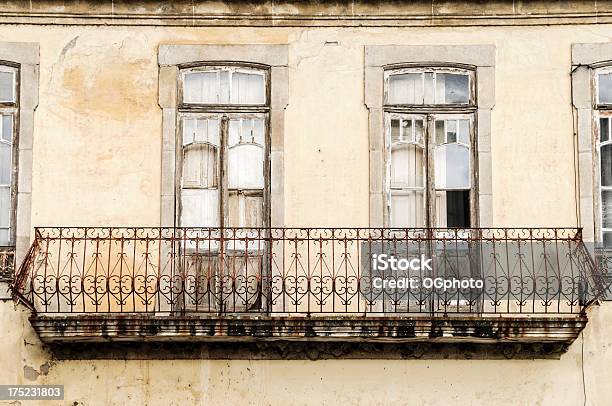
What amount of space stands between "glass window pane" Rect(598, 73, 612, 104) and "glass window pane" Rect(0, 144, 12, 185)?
250 inches

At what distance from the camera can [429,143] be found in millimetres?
12438

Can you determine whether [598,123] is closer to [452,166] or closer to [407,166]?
[452,166]

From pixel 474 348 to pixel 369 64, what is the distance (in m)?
3.20

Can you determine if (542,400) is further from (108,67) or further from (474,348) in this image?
(108,67)

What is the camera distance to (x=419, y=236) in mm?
11836

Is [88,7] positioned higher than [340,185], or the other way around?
[88,7]

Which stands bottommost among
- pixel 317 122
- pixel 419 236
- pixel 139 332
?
pixel 139 332

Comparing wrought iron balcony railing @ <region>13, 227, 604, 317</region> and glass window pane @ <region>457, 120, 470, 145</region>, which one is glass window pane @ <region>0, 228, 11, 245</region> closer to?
wrought iron balcony railing @ <region>13, 227, 604, 317</region>

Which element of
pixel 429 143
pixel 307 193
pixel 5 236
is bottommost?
pixel 5 236

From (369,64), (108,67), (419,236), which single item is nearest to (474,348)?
(419,236)

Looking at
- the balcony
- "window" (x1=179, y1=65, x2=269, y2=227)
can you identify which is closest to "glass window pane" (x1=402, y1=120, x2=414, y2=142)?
the balcony

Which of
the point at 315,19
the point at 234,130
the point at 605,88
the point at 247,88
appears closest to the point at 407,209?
the point at 234,130

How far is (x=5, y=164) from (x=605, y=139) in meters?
6.42

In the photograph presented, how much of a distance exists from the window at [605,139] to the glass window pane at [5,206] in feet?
20.6
